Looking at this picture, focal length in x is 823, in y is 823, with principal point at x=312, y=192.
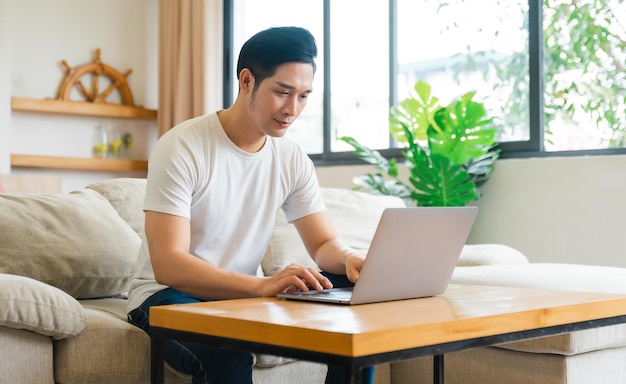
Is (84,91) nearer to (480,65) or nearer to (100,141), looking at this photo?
(100,141)

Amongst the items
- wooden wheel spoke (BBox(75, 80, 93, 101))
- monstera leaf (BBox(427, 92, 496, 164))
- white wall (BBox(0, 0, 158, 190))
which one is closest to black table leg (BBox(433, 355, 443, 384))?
monstera leaf (BBox(427, 92, 496, 164))

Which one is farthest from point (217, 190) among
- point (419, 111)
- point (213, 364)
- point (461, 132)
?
point (419, 111)

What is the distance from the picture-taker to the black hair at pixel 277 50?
1.75 metres

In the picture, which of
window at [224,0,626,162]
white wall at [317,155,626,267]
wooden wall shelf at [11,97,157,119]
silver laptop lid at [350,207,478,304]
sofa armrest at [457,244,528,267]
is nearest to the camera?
silver laptop lid at [350,207,478,304]

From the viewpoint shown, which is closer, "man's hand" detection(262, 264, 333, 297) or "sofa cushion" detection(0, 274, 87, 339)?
"man's hand" detection(262, 264, 333, 297)

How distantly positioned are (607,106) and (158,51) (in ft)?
10.5

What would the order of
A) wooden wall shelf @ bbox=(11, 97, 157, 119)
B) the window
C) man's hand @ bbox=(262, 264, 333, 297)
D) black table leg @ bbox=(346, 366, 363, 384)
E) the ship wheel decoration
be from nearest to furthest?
black table leg @ bbox=(346, 366, 363, 384), man's hand @ bbox=(262, 264, 333, 297), the window, wooden wall shelf @ bbox=(11, 97, 157, 119), the ship wheel decoration

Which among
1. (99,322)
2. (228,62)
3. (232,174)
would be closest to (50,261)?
(99,322)

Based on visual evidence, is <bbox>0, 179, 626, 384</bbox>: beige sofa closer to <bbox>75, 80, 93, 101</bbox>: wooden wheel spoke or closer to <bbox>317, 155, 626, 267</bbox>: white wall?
<bbox>317, 155, 626, 267</bbox>: white wall

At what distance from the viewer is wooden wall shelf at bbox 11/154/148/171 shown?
5.07 metres

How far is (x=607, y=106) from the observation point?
3.58 meters

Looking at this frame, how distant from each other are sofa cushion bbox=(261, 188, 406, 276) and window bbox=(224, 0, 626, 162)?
1.00m

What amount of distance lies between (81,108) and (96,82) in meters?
0.28

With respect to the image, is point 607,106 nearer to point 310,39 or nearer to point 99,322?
point 310,39
